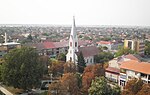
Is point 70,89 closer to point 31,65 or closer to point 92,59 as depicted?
point 31,65

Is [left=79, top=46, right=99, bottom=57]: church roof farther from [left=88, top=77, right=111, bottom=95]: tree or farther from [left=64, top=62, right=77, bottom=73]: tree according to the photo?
[left=88, top=77, right=111, bottom=95]: tree

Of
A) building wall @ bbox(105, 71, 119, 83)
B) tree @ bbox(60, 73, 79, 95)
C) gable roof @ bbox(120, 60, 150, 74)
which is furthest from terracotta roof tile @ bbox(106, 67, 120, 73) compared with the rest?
tree @ bbox(60, 73, 79, 95)

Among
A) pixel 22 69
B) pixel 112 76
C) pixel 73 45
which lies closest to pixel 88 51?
pixel 73 45

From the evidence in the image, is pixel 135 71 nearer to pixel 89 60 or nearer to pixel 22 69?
pixel 22 69

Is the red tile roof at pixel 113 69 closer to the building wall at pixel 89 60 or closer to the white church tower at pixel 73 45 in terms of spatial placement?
the white church tower at pixel 73 45

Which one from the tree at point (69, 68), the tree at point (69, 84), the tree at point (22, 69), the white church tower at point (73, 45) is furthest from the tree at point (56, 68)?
the tree at point (69, 84)
